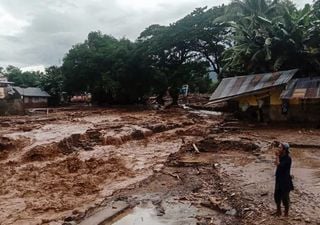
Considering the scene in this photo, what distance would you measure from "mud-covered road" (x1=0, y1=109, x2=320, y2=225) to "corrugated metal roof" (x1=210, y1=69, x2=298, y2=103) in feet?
7.09

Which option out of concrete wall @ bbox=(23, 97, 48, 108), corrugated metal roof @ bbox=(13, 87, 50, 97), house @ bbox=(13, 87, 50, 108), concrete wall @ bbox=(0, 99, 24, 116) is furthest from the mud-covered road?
concrete wall @ bbox=(23, 97, 48, 108)

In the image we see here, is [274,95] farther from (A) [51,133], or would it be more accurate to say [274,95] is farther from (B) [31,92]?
(B) [31,92]

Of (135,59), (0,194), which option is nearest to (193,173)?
(0,194)

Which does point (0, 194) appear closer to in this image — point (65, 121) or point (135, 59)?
point (65, 121)

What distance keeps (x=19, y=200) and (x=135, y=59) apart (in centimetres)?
3422

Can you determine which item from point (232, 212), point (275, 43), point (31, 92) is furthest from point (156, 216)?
point (31, 92)

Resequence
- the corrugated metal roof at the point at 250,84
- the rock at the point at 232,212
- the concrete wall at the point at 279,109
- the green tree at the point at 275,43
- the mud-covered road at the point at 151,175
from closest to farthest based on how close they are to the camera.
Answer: the rock at the point at 232,212
the mud-covered road at the point at 151,175
the concrete wall at the point at 279,109
the corrugated metal roof at the point at 250,84
the green tree at the point at 275,43

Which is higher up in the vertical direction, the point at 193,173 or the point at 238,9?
the point at 238,9

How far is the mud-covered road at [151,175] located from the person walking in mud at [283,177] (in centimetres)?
38

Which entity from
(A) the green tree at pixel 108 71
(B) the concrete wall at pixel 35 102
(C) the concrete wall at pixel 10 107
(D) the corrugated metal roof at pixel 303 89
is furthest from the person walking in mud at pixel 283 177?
(B) the concrete wall at pixel 35 102

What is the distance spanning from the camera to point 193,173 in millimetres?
13258

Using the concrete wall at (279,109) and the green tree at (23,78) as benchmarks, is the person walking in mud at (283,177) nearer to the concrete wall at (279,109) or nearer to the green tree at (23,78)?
the concrete wall at (279,109)

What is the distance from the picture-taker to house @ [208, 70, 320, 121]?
70.7 ft

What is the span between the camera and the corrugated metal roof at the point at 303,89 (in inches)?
815
